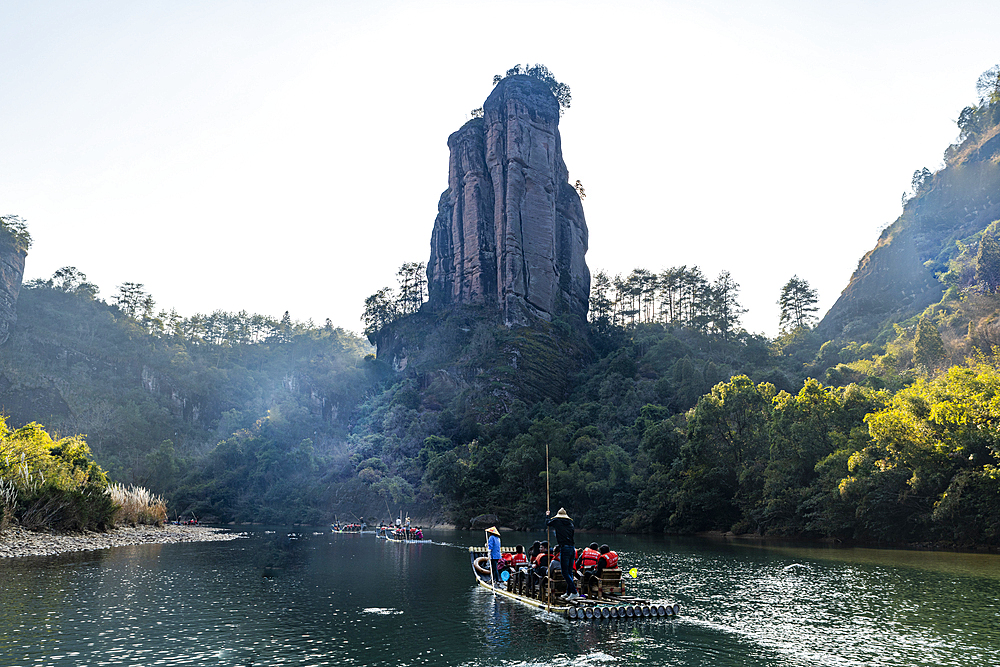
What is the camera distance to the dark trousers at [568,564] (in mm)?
21672

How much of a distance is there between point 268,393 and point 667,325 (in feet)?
319

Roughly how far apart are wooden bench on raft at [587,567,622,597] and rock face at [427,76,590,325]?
102649 millimetres

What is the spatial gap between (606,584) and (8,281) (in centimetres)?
16047

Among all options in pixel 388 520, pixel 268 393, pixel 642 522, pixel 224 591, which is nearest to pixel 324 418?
pixel 268 393

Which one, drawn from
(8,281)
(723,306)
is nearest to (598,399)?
(723,306)

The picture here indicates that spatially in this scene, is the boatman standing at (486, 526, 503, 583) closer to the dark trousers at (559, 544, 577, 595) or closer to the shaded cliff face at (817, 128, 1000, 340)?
the dark trousers at (559, 544, 577, 595)

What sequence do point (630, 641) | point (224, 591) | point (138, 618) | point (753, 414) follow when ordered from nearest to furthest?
point (630, 641)
point (138, 618)
point (224, 591)
point (753, 414)

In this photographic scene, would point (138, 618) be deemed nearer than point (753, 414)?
Yes

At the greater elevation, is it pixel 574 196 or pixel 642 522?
pixel 574 196

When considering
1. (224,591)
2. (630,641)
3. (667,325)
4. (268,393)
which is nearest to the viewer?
(630,641)

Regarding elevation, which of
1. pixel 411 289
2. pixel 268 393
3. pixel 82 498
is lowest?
pixel 82 498

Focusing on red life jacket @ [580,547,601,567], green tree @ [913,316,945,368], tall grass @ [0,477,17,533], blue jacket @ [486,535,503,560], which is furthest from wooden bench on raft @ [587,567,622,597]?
green tree @ [913,316,945,368]

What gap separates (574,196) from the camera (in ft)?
480

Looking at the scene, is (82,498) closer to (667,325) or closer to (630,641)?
(630,641)
